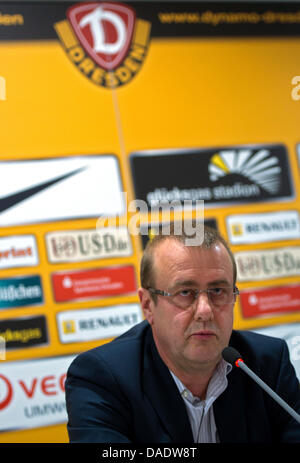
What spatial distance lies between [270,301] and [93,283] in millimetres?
956

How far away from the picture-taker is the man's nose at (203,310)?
1433mm

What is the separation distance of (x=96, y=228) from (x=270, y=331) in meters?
1.07

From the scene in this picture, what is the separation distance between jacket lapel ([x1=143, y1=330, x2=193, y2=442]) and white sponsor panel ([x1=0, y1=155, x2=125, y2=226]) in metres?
1.34

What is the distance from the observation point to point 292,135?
10.4 ft

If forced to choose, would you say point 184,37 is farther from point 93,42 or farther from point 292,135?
point 292,135

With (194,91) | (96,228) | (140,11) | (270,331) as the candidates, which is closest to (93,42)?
(140,11)

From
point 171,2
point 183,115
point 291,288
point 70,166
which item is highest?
point 171,2

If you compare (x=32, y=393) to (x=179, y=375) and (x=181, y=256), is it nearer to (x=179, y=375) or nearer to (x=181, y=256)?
(x=179, y=375)

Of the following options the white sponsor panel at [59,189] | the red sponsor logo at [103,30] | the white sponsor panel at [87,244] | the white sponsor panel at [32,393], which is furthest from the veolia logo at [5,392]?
the red sponsor logo at [103,30]

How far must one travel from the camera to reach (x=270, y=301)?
300 centimetres

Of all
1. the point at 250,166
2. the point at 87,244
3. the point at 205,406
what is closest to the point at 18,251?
the point at 87,244

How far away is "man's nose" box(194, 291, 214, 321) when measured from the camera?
1433mm

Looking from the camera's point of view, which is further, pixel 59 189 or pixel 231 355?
pixel 59 189

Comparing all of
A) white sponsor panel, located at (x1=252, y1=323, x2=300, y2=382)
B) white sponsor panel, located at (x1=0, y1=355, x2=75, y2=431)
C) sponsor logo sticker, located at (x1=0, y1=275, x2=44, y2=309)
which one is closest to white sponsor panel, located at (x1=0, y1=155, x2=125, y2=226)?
sponsor logo sticker, located at (x1=0, y1=275, x2=44, y2=309)
